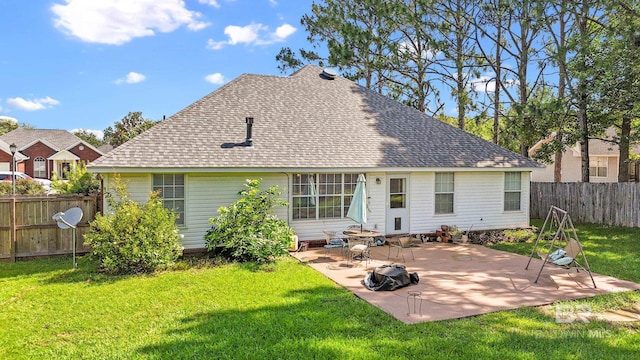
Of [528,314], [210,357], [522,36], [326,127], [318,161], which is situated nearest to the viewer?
[210,357]

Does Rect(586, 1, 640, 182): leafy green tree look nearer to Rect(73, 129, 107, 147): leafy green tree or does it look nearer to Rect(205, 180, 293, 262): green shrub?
Rect(205, 180, 293, 262): green shrub

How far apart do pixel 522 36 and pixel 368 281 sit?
64.2 feet

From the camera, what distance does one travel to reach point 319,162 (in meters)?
12.2

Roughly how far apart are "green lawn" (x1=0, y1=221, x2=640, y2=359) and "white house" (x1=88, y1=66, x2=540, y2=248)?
10.5 feet

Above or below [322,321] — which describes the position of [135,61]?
above

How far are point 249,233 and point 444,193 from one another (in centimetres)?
740

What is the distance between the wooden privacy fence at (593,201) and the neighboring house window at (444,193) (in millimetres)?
7818

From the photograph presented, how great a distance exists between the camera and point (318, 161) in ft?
40.0

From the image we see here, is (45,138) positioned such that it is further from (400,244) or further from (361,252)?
(400,244)

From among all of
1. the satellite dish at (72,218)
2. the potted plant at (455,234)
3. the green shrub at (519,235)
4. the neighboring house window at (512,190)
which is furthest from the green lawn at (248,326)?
the neighboring house window at (512,190)

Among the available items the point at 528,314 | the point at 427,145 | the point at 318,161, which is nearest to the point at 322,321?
the point at 528,314

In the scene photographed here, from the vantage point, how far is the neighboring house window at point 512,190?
14770 millimetres

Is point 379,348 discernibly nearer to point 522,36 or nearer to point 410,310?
point 410,310

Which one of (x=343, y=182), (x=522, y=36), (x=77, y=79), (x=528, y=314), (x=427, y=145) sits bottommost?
(x=528, y=314)
